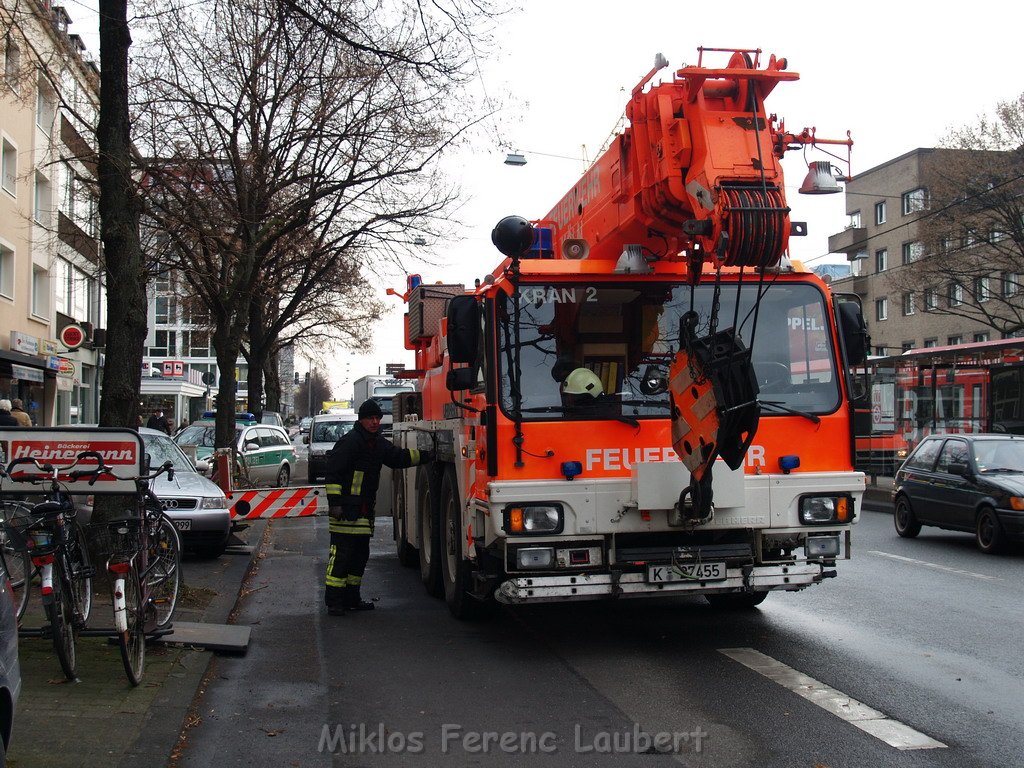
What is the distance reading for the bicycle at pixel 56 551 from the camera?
19.4ft

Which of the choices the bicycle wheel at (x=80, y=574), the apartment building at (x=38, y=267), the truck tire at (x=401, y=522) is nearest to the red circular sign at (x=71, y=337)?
the apartment building at (x=38, y=267)

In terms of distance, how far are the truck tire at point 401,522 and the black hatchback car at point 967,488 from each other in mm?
7218

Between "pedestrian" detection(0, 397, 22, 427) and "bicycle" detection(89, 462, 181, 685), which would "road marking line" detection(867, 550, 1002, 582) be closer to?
"bicycle" detection(89, 462, 181, 685)

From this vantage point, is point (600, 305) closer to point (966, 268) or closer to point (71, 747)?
point (71, 747)

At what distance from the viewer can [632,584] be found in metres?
7.20

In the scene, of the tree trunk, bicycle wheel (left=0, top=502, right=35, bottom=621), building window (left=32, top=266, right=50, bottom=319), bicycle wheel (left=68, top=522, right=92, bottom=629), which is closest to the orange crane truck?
bicycle wheel (left=68, top=522, right=92, bottom=629)

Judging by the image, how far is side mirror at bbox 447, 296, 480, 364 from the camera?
288 inches

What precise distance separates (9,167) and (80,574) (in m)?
25.8

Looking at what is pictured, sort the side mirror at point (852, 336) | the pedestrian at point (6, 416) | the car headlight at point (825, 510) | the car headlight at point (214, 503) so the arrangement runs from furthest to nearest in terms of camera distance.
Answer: the pedestrian at point (6, 416) < the car headlight at point (214, 503) < the side mirror at point (852, 336) < the car headlight at point (825, 510)

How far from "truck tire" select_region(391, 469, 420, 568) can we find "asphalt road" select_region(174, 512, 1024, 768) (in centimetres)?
175

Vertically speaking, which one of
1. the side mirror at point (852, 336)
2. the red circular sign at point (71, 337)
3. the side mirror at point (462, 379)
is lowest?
the side mirror at point (462, 379)

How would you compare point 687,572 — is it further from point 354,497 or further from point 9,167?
point 9,167

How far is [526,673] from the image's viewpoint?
23.1 feet

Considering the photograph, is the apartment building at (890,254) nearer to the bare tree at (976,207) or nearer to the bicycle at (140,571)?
the bare tree at (976,207)
